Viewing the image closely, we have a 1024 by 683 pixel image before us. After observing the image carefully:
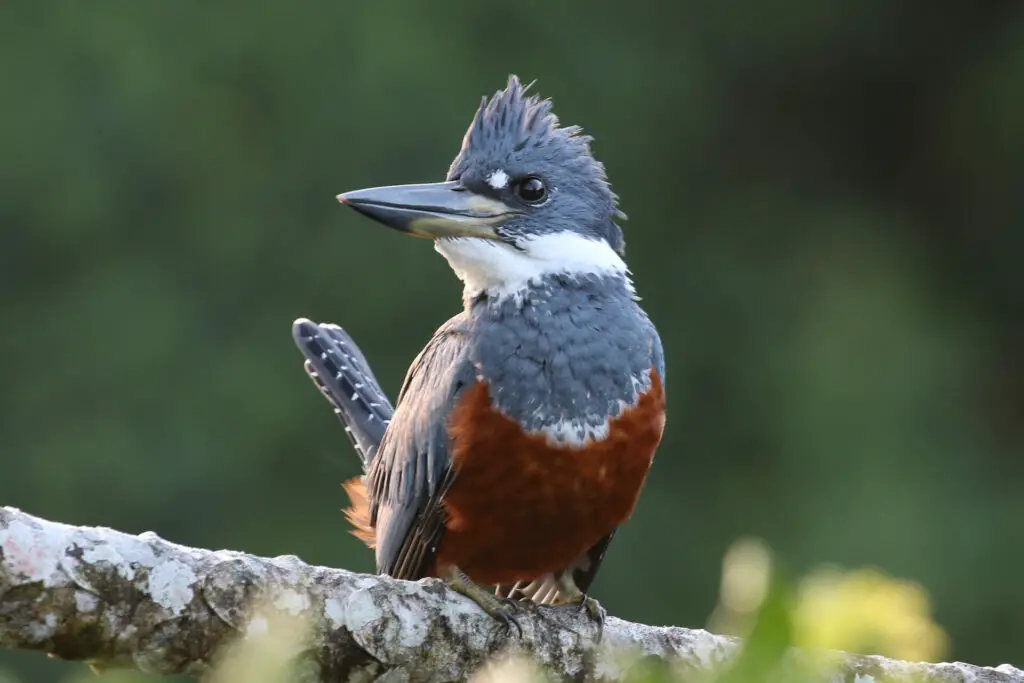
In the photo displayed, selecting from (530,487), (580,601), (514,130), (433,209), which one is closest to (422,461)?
(530,487)

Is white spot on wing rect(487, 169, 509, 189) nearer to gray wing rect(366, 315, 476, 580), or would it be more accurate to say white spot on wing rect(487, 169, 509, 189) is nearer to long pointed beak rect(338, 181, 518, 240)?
long pointed beak rect(338, 181, 518, 240)

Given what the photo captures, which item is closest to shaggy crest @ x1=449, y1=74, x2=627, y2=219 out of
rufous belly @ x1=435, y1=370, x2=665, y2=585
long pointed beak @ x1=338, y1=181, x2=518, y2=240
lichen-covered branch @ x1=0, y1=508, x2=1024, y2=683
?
long pointed beak @ x1=338, y1=181, x2=518, y2=240

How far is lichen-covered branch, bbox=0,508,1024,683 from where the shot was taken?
160 cm

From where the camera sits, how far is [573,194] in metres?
2.90

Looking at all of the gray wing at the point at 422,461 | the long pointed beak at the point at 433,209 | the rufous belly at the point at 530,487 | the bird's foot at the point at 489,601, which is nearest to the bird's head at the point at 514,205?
the long pointed beak at the point at 433,209

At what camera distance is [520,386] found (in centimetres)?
259

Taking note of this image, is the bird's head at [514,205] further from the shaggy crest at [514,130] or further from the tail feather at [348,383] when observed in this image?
the tail feather at [348,383]

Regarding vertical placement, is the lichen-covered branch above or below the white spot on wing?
below

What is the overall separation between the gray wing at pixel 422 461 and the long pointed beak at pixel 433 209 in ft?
0.76

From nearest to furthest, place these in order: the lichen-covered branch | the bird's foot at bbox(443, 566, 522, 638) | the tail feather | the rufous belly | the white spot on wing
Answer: the lichen-covered branch → the bird's foot at bbox(443, 566, 522, 638) → the rufous belly → the white spot on wing → the tail feather

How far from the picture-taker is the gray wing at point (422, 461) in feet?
8.61

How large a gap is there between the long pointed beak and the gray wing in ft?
0.76

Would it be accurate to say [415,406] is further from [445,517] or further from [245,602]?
[245,602]

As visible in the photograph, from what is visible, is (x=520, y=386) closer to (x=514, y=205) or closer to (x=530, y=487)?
(x=530, y=487)
